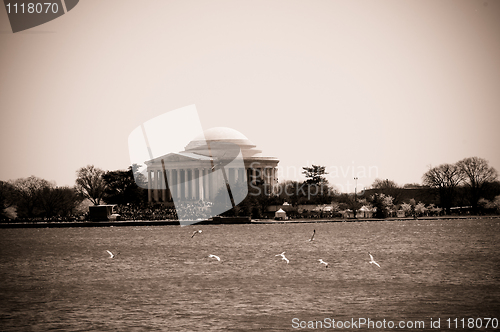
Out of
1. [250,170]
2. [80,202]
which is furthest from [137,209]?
[250,170]

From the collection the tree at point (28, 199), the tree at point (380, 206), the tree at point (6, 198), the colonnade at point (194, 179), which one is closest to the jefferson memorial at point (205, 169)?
the colonnade at point (194, 179)

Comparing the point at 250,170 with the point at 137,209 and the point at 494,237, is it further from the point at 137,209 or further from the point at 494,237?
the point at 494,237

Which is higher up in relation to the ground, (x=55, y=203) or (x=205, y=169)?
(x=205, y=169)

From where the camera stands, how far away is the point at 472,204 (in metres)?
91.1

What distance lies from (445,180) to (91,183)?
55344mm

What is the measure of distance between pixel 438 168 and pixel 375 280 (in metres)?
69.8

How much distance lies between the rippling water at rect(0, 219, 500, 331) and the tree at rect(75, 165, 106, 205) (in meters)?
57.5

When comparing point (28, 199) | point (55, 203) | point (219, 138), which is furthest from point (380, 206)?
point (28, 199)

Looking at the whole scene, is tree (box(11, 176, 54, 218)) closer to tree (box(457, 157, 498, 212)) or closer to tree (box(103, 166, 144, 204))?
tree (box(103, 166, 144, 204))

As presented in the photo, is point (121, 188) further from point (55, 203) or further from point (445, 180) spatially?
point (445, 180)

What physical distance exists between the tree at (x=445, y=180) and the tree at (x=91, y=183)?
5033 cm

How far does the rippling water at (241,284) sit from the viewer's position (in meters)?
21.1

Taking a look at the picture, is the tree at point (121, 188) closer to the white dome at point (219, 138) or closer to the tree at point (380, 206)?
the white dome at point (219, 138)

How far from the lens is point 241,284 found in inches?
1095
